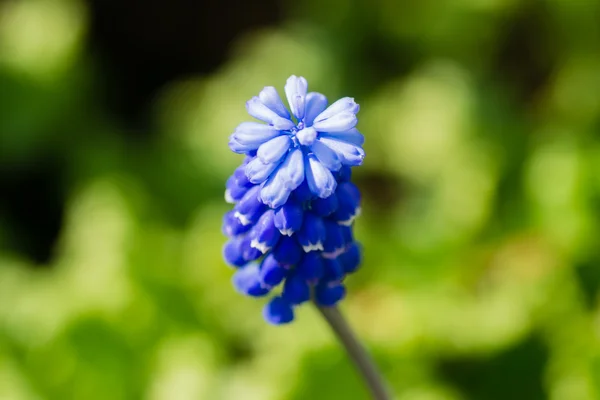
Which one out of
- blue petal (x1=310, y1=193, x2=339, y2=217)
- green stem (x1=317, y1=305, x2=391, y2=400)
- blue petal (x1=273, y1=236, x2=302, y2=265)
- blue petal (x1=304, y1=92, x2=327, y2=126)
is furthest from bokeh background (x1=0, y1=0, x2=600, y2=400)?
blue petal (x1=304, y1=92, x2=327, y2=126)

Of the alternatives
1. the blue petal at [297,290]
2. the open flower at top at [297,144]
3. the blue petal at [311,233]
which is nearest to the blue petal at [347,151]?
the open flower at top at [297,144]

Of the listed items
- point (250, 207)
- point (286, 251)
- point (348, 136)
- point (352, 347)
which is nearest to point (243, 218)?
point (250, 207)

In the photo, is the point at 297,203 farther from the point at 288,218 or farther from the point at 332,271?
the point at 332,271

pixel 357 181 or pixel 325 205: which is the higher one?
pixel 357 181

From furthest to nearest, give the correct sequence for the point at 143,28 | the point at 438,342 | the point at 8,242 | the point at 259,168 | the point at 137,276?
the point at 143,28 → the point at 8,242 → the point at 137,276 → the point at 438,342 → the point at 259,168

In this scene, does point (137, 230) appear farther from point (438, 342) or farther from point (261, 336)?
point (438, 342)

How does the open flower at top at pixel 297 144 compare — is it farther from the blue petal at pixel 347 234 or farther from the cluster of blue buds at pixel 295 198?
the blue petal at pixel 347 234

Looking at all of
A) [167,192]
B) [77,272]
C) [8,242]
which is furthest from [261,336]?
[8,242]
